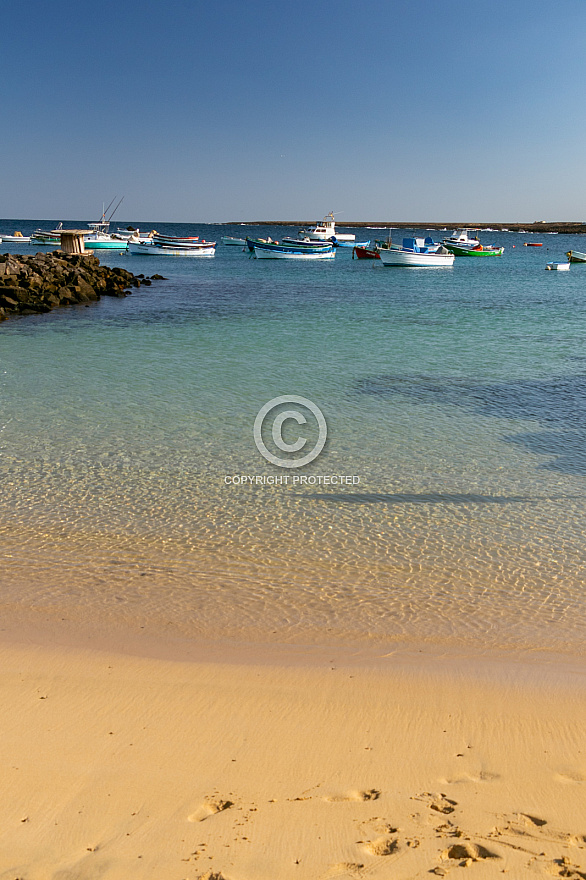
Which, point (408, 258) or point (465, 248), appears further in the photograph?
point (465, 248)

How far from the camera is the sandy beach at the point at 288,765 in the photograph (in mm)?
2709

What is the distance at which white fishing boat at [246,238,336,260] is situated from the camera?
2188 inches

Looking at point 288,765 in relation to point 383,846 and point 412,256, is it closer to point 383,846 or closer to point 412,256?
point 383,846

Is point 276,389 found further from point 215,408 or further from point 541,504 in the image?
point 541,504

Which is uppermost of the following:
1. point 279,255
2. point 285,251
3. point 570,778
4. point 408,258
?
point 285,251

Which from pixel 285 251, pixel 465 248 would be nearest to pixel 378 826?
pixel 285 251

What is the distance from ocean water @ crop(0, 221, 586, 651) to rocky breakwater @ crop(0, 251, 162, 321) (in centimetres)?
566

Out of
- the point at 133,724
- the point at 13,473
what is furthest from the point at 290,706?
the point at 13,473

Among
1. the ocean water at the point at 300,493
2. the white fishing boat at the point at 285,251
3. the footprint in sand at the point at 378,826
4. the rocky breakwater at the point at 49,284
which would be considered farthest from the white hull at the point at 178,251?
the footprint in sand at the point at 378,826

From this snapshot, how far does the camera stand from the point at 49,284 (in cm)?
2602

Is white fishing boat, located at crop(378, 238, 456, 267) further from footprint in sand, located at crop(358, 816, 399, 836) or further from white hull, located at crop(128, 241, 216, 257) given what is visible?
footprint in sand, located at crop(358, 816, 399, 836)

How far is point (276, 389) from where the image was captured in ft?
40.6

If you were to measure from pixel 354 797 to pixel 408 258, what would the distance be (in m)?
49.4

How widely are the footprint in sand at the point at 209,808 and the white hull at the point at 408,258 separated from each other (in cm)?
4896
